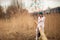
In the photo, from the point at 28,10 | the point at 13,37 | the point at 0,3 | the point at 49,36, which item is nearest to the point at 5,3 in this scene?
the point at 0,3

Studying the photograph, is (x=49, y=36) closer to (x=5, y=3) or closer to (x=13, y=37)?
(x=13, y=37)

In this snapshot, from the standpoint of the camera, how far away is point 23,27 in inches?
65.8

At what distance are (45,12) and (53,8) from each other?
0.10 meters

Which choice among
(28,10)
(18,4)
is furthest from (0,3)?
(28,10)

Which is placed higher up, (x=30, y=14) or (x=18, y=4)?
(x=18, y=4)

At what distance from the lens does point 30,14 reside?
167 centimetres

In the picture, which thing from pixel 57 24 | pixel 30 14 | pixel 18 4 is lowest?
pixel 57 24

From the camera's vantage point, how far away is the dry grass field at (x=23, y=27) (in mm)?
1666

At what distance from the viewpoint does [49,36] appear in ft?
5.48

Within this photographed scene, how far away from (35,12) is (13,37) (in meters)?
0.37

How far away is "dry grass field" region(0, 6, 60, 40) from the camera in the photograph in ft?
5.47

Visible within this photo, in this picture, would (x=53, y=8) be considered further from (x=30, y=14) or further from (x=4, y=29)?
(x=4, y=29)

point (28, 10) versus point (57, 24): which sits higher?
point (28, 10)

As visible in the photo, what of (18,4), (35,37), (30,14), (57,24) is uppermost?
(18,4)
